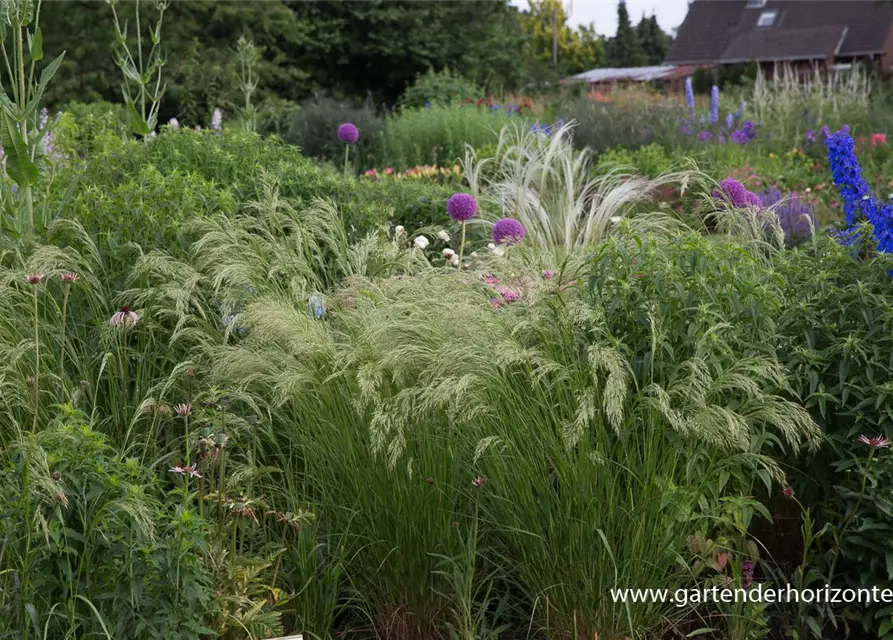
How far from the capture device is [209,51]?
1839cm

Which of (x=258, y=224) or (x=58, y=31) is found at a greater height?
(x=58, y=31)

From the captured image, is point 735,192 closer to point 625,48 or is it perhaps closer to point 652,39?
point 625,48

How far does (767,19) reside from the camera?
43.1 m

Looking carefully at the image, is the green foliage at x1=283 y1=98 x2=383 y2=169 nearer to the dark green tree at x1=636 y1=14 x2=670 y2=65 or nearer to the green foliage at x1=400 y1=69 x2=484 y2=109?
the green foliage at x1=400 y1=69 x2=484 y2=109

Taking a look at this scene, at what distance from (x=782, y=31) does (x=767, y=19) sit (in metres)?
2.28

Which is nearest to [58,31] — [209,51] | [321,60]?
[209,51]

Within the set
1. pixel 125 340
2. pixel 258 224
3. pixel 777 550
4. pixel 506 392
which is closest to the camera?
pixel 506 392

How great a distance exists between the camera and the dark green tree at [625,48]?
62000 mm

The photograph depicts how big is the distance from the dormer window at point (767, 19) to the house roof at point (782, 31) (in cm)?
15

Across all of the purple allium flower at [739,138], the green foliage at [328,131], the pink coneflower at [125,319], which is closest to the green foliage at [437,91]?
the green foliage at [328,131]

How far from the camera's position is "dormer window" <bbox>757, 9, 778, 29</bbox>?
4275 cm

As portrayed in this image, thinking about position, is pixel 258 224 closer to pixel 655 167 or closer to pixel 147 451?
pixel 147 451

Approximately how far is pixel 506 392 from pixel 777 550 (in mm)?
1086

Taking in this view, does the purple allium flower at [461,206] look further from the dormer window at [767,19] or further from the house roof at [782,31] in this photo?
the dormer window at [767,19]
